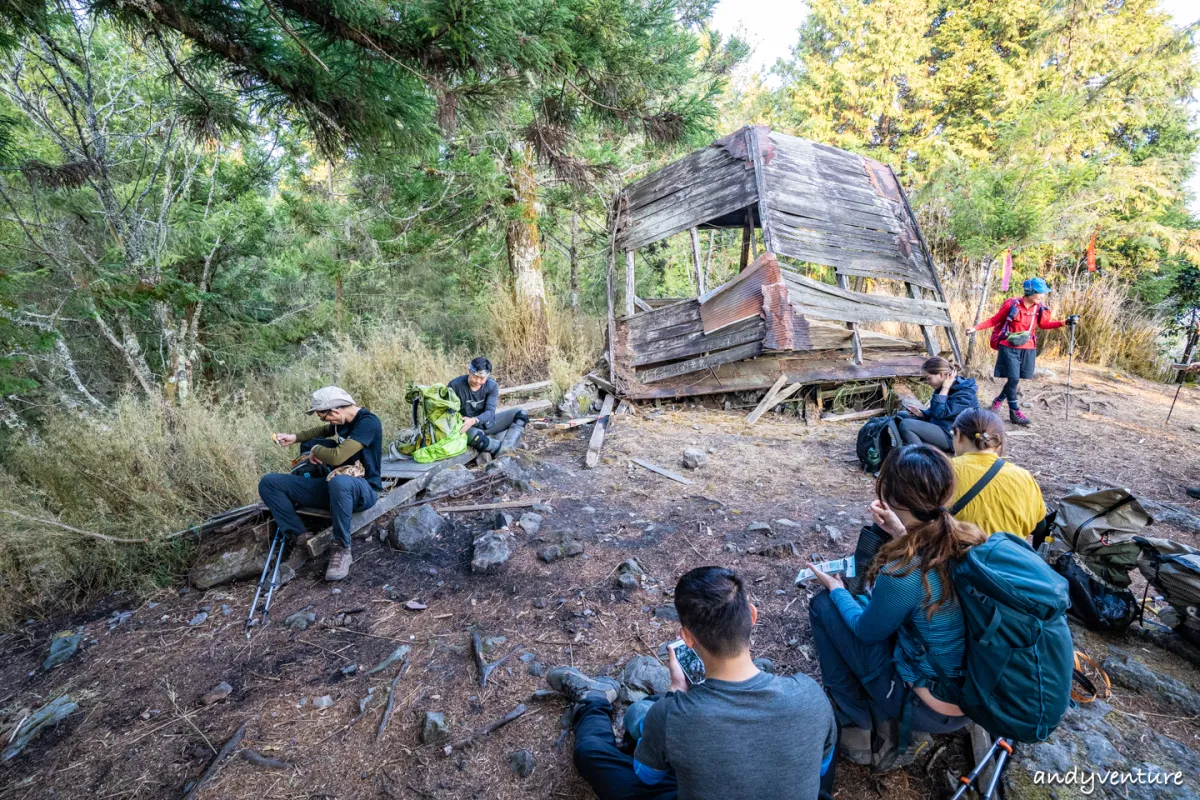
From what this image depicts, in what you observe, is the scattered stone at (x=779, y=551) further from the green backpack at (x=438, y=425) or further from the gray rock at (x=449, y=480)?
the green backpack at (x=438, y=425)

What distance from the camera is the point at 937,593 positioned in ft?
5.88

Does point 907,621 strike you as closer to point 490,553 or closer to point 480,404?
point 490,553

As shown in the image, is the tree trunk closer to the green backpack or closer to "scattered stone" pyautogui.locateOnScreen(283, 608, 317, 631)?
the green backpack

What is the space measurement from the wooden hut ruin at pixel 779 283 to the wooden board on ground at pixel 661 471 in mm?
2669

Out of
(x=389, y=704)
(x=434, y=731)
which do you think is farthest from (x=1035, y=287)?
(x=389, y=704)

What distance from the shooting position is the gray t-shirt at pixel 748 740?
1521 mm

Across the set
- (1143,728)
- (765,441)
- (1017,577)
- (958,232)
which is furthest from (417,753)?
(958,232)

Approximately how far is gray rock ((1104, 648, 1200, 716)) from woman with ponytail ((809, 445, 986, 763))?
1.32 m

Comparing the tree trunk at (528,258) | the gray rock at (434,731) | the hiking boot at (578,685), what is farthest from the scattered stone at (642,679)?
the tree trunk at (528,258)

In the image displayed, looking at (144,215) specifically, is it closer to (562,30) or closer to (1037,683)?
(562,30)

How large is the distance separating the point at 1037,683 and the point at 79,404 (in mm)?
10104

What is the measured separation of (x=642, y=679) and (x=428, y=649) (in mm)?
1364

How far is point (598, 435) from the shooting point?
22.1ft

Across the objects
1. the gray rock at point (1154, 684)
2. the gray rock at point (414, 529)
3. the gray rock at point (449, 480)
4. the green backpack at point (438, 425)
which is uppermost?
the green backpack at point (438, 425)
